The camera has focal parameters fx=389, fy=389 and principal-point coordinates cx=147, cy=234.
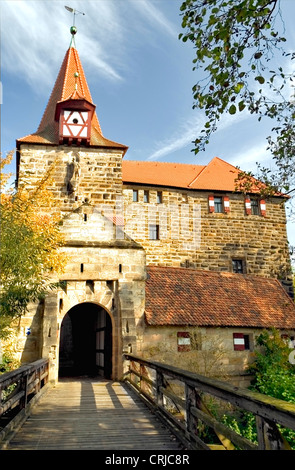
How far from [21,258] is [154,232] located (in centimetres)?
1411

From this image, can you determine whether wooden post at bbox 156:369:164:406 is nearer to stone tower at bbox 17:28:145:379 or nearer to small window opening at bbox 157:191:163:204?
stone tower at bbox 17:28:145:379

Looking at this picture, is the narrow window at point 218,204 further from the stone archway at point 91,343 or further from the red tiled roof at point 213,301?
the stone archway at point 91,343

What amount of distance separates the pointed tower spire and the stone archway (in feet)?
25.7

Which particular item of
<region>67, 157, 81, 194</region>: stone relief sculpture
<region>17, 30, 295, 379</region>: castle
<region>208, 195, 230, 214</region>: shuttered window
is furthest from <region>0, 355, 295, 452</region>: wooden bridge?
<region>208, 195, 230, 214</region>: shuttered window

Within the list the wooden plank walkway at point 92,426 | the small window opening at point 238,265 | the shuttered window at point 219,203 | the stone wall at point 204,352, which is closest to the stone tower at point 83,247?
the stone wall at point 204,352

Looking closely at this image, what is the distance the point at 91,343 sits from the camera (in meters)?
16.2

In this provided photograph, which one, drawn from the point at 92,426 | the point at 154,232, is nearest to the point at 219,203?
the point at 154,232

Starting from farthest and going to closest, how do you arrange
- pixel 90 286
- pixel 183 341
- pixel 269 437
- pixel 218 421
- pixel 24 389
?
pixel 183 341, pixel 90 286, pixel 24 389, pixel 218 421, pixel 269 437

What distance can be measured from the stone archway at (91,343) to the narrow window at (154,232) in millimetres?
6478

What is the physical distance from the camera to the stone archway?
12469 millimetres

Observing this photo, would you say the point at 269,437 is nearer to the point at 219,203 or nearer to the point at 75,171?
the point at 75,171

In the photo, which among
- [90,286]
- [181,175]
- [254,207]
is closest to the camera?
[90,286]

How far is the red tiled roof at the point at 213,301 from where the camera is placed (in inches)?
527
